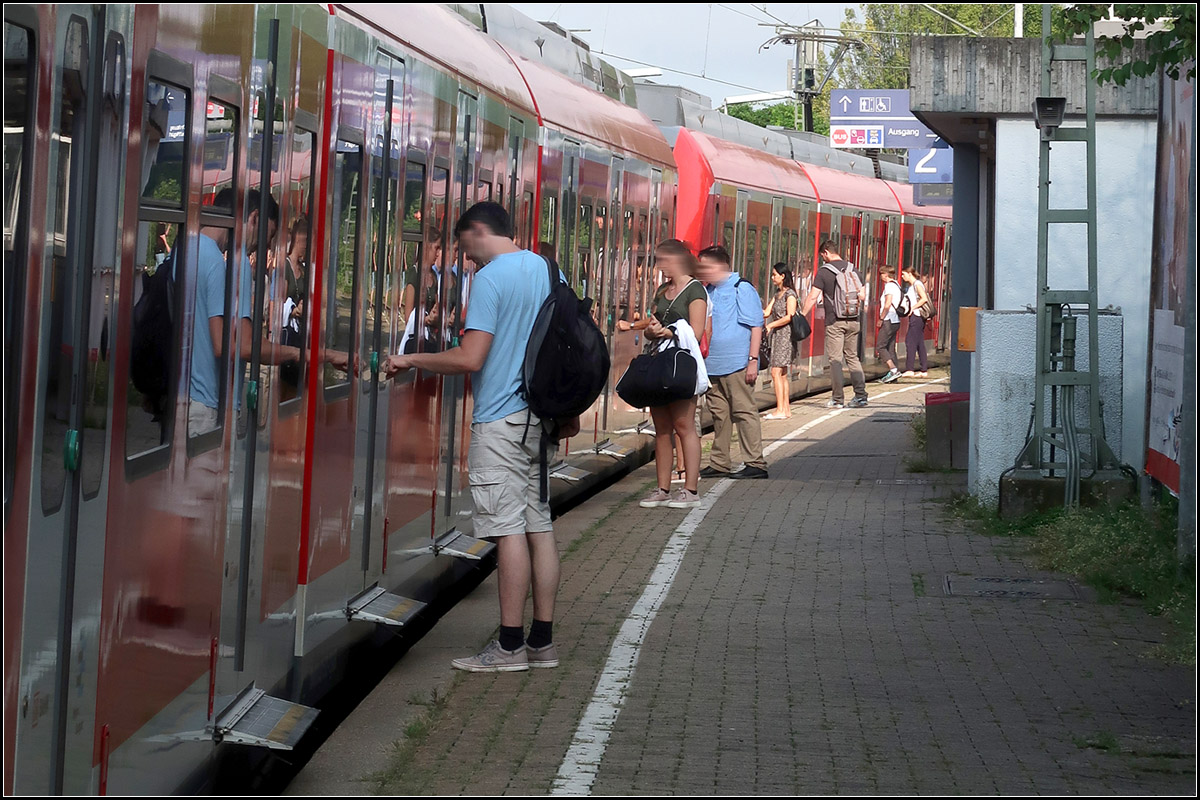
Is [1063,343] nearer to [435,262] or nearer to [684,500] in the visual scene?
[684,500]

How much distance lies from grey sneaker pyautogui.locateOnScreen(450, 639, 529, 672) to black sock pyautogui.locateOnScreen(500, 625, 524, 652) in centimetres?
2

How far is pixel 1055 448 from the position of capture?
38.5ft

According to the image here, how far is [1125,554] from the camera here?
9.70 m

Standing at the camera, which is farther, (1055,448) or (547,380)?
(1055,448)

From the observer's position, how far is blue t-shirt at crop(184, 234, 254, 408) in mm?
4906

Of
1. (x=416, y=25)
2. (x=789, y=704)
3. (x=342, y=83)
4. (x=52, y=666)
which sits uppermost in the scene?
(x=416, y=25)

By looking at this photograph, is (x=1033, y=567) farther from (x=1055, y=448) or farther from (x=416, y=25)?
(x=416, y=25)

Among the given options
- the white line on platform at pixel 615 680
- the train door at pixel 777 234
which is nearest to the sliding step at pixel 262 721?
the white line on platform at pixel 615 680

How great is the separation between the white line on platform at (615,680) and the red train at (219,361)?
2.92 ft

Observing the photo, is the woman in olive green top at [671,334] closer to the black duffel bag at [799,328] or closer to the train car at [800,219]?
the train car at [800,219]

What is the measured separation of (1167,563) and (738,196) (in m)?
11.9

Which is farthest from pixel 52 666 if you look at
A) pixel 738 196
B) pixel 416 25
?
pixel 738 196

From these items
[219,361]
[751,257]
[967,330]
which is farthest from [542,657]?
[751,257]

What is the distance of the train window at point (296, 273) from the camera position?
5.97 m
